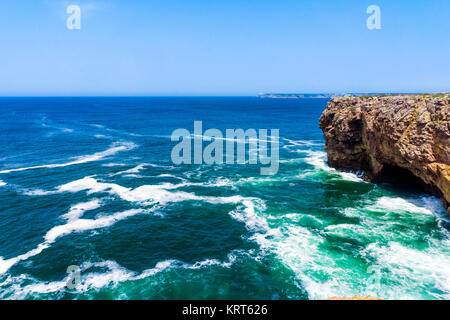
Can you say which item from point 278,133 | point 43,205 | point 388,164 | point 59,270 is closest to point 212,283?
point 59,270

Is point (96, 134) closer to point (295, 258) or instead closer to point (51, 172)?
point (51, 172)

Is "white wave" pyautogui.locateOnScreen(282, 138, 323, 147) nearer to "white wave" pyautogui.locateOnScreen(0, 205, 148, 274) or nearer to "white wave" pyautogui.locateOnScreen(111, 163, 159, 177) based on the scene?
"white wave" pyautogui.locateOnScreen(111, 163, 159, 177)

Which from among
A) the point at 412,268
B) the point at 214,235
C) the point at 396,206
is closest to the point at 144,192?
the point at 214,235

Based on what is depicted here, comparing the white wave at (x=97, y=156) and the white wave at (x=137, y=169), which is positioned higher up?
the white wave at (x=97, y=156)

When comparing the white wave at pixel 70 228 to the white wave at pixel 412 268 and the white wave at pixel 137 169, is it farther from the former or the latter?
the white wave at pixel 412 268

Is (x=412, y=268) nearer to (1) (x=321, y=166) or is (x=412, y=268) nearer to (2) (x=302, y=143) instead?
(1) (x=321, y=166)

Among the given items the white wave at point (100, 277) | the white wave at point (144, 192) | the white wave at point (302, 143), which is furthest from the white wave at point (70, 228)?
the white wave at point (302, 143)

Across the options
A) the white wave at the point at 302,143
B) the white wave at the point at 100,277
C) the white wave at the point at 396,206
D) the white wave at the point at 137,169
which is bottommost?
the white wave at the point at 100,277
